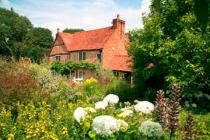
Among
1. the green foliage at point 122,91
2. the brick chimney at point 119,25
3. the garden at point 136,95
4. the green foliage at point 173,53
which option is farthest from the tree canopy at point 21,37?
the green foliage at point 173,53

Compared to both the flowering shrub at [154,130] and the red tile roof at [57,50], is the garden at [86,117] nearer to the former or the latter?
the flowering shrub at [154,130]

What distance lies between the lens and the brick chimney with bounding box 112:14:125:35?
37562mm

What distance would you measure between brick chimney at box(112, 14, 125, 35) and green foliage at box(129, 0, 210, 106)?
65.0 feet

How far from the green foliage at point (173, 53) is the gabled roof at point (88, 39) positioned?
65.6ft

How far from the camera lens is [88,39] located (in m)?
40.4

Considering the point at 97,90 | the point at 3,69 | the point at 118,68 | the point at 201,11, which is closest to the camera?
the point at 201,11

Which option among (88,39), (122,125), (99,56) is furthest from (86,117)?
(88,39)

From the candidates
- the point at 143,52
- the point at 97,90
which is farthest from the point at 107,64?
the point at 143,52

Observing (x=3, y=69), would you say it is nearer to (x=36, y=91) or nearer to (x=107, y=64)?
(x=36, y=91)

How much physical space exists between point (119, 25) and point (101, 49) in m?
3.46

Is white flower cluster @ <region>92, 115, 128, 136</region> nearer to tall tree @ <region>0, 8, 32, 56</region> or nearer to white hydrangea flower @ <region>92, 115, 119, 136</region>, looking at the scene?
white hydrangea flower @ <region>92, 115, 119, 136</region>

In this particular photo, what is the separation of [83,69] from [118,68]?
369 centimetres

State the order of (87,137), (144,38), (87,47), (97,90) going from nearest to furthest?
(87,137)
(144,38)
(97,90)
(87,47)

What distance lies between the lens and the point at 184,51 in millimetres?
14828
